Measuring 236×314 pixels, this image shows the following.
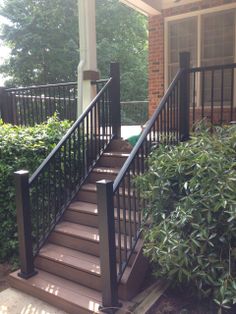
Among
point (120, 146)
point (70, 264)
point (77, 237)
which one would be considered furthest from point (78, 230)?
point (120, 146)

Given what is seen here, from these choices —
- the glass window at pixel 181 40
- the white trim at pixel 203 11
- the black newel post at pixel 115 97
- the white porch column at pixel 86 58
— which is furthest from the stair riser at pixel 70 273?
the white trim at pixel 203 11

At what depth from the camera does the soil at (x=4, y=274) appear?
3.78 m

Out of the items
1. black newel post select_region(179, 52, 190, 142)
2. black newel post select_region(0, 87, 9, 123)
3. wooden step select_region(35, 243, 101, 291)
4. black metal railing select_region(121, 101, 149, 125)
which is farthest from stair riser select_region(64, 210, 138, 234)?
black metal railing select_region(121, 101, 149, 125)

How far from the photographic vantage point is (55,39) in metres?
19.7

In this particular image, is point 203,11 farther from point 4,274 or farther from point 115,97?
point 4,274

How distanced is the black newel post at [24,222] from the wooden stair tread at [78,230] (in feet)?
1.42

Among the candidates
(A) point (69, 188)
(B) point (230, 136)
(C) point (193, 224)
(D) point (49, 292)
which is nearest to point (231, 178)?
(C) point (193, 224)

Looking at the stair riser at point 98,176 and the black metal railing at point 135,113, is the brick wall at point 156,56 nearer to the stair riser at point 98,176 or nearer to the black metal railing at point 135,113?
the stair riser at point 98,176

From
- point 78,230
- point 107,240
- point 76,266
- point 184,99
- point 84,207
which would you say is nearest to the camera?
point 107,240

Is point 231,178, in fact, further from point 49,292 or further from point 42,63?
point 42,63

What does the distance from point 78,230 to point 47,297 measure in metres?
0.79

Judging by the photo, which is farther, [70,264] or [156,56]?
[156,56]

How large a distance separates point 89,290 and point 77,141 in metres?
1.87

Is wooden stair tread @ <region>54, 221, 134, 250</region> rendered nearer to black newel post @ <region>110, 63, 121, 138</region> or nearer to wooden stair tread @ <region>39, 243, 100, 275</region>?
wooden stair tread @ <region>39, 243, 100, 275</region>
